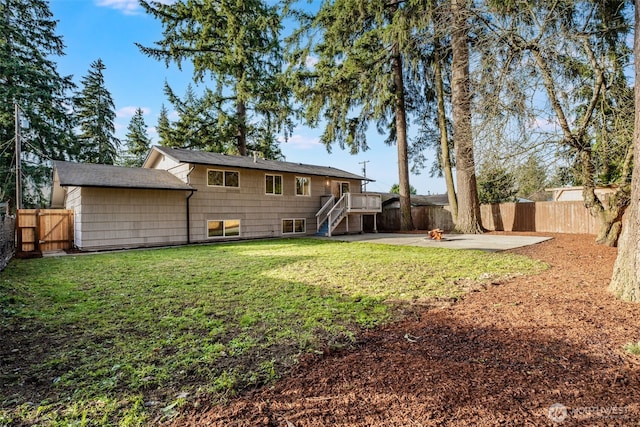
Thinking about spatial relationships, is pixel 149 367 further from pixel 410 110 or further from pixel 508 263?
pixel 410 110

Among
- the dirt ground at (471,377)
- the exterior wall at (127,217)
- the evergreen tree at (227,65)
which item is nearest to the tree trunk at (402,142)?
the evergreen tree at (227,65)

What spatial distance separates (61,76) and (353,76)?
19.5 meters

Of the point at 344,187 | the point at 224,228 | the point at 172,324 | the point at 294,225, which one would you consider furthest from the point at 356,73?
the point at 172,324

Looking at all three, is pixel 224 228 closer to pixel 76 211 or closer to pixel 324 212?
pixel 76 211

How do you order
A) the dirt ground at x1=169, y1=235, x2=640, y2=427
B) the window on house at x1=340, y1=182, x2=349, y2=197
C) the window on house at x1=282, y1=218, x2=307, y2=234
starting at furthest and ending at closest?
the window on house at x1=340, y1=182, x2=349, y2=197 < the window on house at x1=282, y1=218, x2=307, y2=234 < the dirt ground at x1=169, y1=235, x2=640, y2=427

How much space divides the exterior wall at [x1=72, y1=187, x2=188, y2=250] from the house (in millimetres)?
29

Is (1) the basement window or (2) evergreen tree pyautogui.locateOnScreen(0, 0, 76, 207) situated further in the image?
(2) evergreen tree pyautogui.locateOnScreen(0, 0, 76, 207)

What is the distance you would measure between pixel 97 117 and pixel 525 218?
1225 inches

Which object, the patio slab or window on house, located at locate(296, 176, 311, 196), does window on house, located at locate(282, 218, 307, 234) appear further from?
the patio slab

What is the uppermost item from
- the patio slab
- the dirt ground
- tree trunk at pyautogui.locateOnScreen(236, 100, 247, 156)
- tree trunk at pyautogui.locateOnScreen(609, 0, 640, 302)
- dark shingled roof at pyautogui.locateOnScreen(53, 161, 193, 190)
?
tree trunk at pyautogui.locateOnScreen(236, 100, 247, 156)

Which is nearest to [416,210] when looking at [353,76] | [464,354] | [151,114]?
[353,76]

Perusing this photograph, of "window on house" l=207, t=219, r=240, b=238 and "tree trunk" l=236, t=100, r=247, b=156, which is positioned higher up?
"tree trunk" l=236, t=100, r=247, b=156

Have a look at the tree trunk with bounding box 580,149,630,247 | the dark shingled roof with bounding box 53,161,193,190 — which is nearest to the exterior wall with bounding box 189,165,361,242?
the dark shingled roof with bounding box 53,161,193,190

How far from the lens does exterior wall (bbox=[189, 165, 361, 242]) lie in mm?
13281
